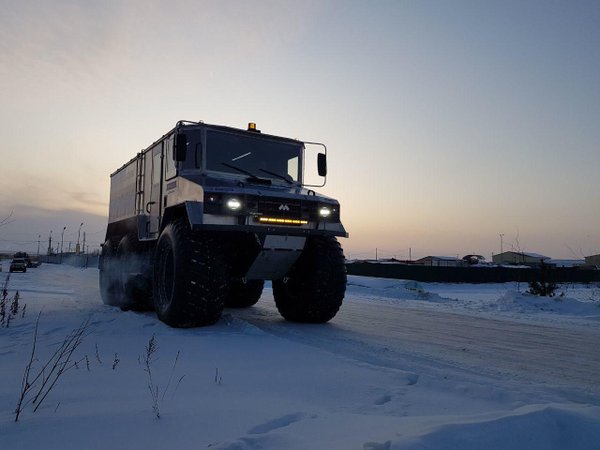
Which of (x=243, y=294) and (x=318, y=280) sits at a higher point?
(x=318, y=280)

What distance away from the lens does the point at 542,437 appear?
2021 mm

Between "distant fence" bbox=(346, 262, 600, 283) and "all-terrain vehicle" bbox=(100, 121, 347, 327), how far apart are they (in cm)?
2626

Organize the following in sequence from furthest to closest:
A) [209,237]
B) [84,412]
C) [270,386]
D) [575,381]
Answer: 1. [209,237]
2. [575,381]
3. [270,386]
4. [84,412]

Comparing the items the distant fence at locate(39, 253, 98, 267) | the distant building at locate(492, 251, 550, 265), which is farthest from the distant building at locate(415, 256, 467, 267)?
the distant fence at locate(39, 253, 98, 267)

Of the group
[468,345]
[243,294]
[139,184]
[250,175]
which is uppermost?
[139,184]

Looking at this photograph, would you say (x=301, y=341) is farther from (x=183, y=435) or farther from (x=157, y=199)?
(x=157, y=199)

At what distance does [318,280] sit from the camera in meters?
6.91

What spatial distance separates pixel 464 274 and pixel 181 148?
29.6 m

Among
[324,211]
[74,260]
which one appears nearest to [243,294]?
[324,211]

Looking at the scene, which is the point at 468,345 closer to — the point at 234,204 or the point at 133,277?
the point at 234,204

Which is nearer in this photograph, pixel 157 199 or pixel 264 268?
pixel 264 268

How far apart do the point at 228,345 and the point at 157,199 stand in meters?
3.96

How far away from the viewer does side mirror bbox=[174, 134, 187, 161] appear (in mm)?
6703

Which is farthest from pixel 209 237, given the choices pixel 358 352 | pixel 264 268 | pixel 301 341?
pixel 358 352
